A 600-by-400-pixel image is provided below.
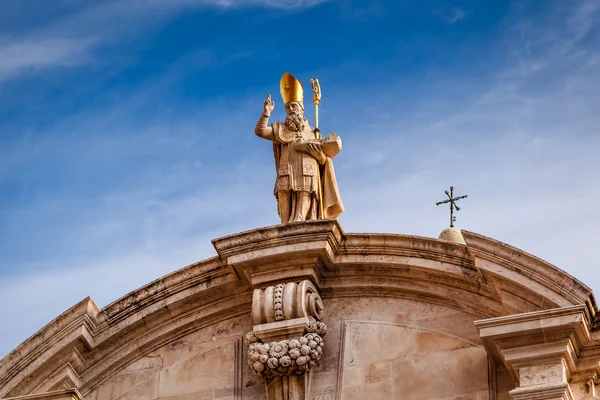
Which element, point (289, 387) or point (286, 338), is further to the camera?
point (286, 338)

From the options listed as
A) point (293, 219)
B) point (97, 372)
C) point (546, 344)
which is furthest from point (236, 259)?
point (546, 344)

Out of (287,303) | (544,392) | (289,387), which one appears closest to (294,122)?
(287,303)

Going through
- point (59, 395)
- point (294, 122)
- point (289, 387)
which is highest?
point (294, 122)

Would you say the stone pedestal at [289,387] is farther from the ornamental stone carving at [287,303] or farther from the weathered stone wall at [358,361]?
the ornamental stone carving at [287,303]

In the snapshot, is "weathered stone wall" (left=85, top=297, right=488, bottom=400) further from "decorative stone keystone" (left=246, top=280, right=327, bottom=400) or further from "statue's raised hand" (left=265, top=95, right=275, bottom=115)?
"statue's raised hand" (left=265, top=95, right=275, bottom=115)

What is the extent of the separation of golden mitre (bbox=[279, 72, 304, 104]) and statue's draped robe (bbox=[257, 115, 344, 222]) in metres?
0.51

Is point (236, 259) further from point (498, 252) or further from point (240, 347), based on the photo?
point (498, 252)

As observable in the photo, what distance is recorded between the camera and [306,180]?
18984mm

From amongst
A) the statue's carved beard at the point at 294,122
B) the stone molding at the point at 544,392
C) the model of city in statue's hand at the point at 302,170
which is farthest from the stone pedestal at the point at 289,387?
the statue's carved beard at the point at 294,122

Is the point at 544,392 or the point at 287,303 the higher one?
the point at 287,303

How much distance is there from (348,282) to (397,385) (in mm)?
1373

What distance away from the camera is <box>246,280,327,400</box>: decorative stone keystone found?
17812 millimetres

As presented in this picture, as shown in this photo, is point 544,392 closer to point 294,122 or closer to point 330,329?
point 330,329

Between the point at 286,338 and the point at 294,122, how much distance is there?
109 inches
